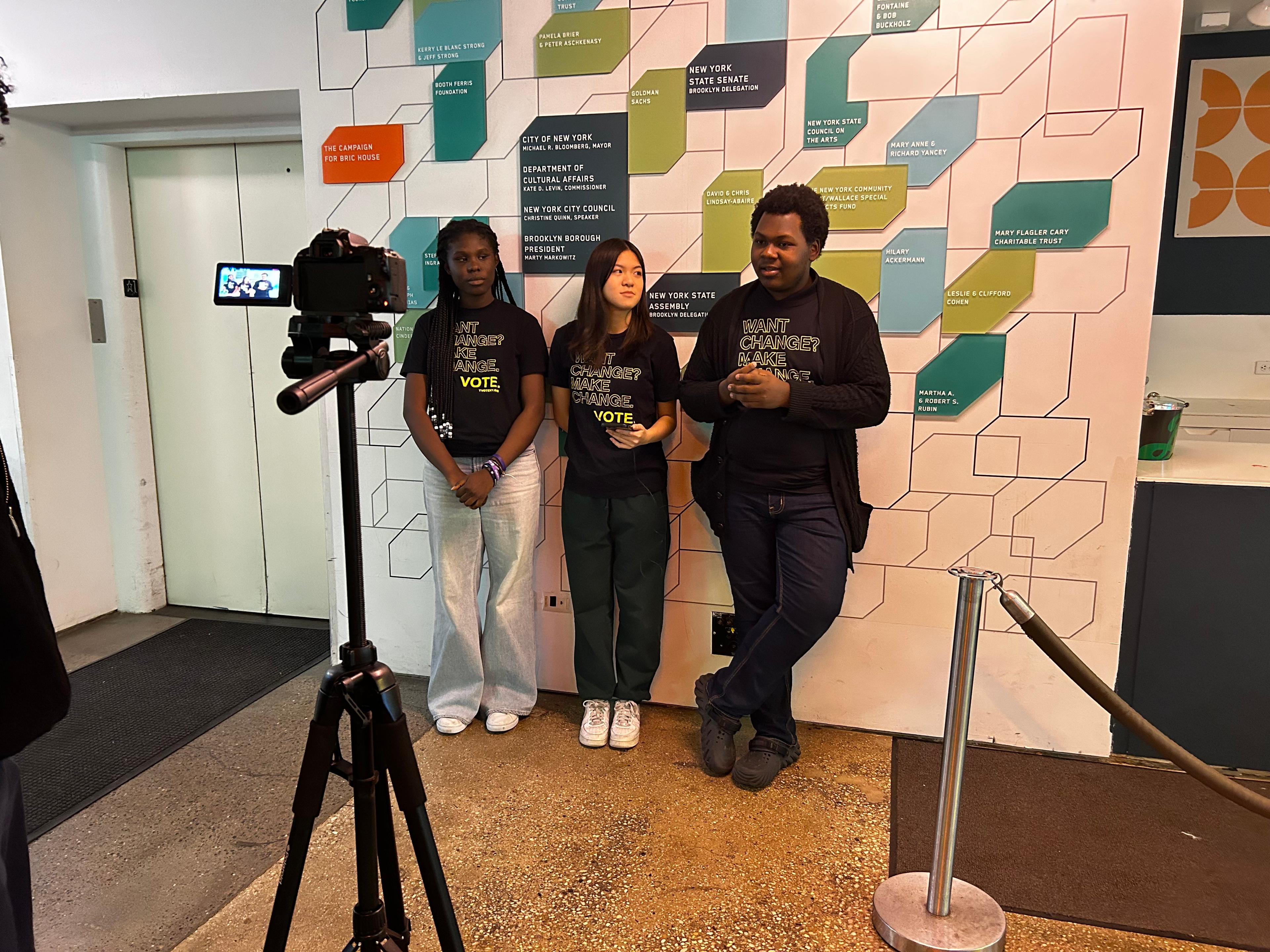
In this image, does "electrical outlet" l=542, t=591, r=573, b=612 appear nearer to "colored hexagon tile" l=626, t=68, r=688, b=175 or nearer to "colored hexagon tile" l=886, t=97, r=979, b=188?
"colored hexagon tile" l=626, t=68, r=688, b=175

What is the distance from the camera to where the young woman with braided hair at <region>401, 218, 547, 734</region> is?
260cm

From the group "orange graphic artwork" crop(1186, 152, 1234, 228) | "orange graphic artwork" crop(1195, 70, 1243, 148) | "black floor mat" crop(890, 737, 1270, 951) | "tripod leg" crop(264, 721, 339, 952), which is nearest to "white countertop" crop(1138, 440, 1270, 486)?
Result: "black floor mat" crop(890, 737, 1270, 951)

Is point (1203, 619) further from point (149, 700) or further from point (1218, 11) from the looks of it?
point (149, 700)

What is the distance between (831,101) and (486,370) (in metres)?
1.28

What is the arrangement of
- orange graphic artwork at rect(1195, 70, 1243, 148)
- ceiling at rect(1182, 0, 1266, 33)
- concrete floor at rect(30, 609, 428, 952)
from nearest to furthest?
concrete floor at rect(30, 609, 428, 952) < ceiling at rect(1182, 0, 1266, 33) < orange graphic artwork at rect(1195, 70, 1243, 148)

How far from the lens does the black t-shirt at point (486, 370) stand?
261 cm

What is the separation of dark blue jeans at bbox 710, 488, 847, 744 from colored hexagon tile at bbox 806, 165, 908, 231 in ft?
2.74

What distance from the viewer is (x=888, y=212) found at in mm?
2492

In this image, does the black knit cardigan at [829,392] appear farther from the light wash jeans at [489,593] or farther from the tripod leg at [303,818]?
the tripod leg at [303,818]

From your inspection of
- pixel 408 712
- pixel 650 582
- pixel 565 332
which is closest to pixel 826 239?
pixel 565 332

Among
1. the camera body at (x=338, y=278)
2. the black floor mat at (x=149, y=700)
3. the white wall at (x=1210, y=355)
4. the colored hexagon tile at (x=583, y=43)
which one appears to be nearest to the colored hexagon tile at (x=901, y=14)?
the colored hexagon tile at (x=583, y=43)

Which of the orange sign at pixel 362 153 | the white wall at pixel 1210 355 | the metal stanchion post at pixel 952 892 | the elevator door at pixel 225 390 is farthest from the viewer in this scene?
the white wall at pixel 1210 355

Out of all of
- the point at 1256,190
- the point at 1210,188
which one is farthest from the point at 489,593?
the point at 1256,190

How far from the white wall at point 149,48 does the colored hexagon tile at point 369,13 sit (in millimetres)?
88
